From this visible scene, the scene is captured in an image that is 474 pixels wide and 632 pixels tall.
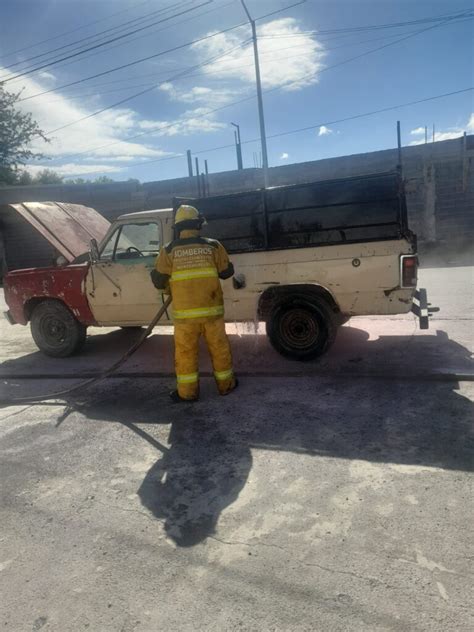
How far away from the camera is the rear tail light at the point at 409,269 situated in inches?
192

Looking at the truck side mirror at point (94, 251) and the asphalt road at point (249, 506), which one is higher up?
the truck side mirror at point (94, 251)

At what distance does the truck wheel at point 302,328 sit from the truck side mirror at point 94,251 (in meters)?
2.48

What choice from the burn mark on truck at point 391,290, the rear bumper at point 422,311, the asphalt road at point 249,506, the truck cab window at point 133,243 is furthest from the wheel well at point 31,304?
the rear bumper at point 422,311

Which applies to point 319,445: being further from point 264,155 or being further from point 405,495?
point 264,155

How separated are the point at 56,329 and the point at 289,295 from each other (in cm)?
345

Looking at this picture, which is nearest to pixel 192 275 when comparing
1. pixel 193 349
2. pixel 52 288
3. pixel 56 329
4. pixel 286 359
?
pixel 193 349

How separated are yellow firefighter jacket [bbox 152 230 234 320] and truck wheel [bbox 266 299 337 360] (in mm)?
1191

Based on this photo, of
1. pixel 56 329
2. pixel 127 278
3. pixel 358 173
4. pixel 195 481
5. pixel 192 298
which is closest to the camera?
pixel 195 481

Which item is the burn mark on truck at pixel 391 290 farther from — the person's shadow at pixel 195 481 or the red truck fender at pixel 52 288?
the red truck fender at pixel 52 288

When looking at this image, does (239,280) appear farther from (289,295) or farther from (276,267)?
(289,295)

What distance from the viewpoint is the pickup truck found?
16.4ft

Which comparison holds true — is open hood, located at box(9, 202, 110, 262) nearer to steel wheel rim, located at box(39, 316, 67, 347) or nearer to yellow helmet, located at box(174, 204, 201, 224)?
steel wheel rim, located at box(39, 316, 67, 347)

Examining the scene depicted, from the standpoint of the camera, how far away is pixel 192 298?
4.30m

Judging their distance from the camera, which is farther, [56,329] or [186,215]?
[56,329]
